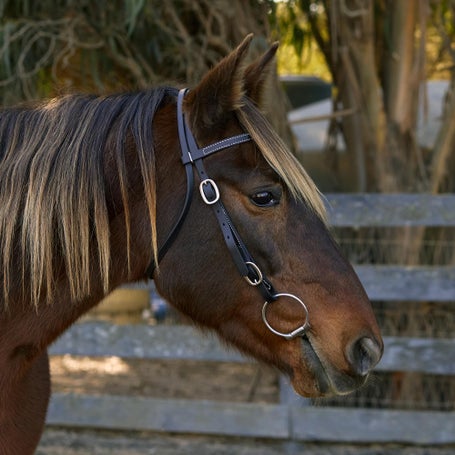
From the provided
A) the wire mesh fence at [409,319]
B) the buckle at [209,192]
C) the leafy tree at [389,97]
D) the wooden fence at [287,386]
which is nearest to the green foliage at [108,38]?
the leafy tree at [389,97]

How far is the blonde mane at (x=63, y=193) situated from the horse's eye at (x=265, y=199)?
269mm

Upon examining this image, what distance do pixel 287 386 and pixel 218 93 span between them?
278cm

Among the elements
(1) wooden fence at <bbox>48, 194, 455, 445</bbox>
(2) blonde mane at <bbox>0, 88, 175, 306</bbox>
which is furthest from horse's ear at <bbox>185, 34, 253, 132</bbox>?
(1) wooden fence at <bbox>48, 194, 455, 445</bbox>

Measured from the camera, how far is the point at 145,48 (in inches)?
200

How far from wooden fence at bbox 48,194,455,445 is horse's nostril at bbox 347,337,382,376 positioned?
2.33 metres

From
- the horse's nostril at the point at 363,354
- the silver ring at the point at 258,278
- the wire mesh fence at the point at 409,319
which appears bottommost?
the wire mesh fence at the point at 409,319

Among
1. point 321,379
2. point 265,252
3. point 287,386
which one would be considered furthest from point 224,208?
point 287,386

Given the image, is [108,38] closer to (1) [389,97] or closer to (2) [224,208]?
(1) [389,97]

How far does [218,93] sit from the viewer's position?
6.54 feet

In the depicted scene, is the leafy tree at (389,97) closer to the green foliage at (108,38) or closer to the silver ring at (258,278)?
the green foliage at (108,38)

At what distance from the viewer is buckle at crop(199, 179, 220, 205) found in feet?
6.51

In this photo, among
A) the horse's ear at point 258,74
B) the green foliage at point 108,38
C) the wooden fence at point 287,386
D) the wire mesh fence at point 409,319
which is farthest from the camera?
the wire mesh fence at point 409,319

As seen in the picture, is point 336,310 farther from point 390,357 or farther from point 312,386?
point 390,357

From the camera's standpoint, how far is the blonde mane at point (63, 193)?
197 cm
